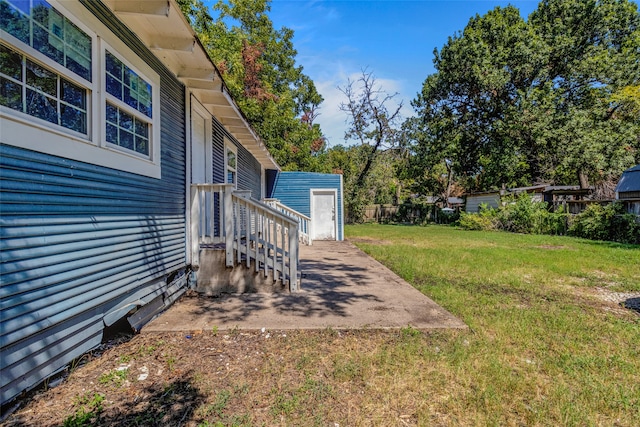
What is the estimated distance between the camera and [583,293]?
4801mm

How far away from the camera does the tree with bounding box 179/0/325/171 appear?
1394 cm

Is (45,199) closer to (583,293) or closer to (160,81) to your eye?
(160,81)

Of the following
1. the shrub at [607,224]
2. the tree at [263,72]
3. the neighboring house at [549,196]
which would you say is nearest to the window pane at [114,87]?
the tree at [263,72]

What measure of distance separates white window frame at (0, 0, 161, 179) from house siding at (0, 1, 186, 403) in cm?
7

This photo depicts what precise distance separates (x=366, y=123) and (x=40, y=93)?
67.9 ft

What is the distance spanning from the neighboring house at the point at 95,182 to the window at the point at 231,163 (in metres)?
2.29

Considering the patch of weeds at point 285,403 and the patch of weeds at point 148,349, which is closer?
the patch of weeds at point 285,403

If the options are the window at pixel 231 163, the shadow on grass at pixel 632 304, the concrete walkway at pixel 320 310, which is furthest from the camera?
the window at pixel 231 163

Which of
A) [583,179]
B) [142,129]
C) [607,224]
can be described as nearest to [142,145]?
[142,129]

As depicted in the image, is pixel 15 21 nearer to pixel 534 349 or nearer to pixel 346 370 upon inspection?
pixel 346 370

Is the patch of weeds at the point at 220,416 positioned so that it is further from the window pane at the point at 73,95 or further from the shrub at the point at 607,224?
the shrub at the point at 607,224

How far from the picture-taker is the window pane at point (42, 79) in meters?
2.06

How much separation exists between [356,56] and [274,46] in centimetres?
583

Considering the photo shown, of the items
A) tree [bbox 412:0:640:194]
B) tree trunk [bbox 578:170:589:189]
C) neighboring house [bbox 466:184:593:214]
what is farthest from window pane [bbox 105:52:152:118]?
tree trunk [bbox 578:170:589:189]
